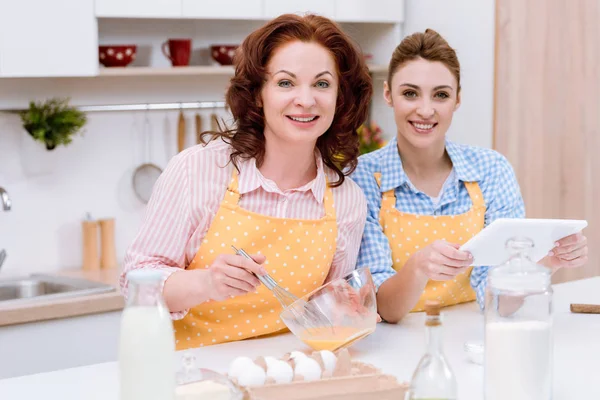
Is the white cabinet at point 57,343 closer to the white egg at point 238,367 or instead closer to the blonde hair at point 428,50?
the blonde hair at point 428,50

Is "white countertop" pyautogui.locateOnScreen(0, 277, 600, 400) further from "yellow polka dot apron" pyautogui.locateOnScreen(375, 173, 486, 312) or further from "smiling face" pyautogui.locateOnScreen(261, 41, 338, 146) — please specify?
"smiling face" pyautogui.locateOnScreen(261, 41, 338, 146)

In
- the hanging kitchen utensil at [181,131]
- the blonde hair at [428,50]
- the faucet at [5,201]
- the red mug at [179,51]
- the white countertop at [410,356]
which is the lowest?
the white countertop at [410,356]

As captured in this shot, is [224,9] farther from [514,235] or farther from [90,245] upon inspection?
[514,235]

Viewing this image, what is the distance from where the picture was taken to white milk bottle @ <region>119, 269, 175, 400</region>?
1209 mm

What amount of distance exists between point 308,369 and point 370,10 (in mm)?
2672

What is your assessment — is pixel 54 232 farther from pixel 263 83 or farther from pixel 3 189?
pixel 263 83

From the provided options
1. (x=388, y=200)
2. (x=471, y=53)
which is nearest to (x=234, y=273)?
(x=388, y=200)

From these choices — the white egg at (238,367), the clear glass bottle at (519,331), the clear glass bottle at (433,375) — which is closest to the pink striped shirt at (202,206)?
the white egg at (238,367)

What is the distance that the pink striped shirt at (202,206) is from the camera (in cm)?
205

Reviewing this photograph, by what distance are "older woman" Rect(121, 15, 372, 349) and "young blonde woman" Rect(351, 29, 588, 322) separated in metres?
0.18

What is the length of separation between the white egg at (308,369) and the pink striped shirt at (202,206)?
574mm

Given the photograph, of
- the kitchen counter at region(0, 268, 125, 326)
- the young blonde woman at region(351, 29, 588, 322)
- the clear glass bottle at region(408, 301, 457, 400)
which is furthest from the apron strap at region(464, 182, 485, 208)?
the kitchen counter at region(0, 268, 125, 326)

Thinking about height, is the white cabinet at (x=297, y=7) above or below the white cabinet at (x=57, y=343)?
above

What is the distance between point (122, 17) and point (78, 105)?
1.27 ft
